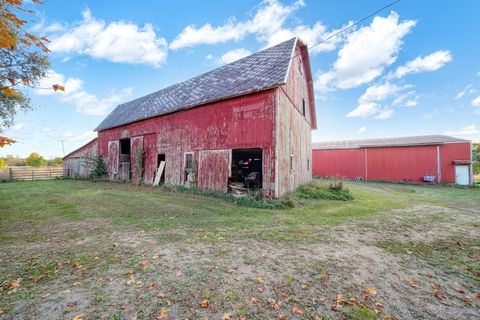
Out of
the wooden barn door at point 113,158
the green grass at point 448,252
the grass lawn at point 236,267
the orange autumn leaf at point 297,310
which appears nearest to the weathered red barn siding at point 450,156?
the grass lawn at point 236,267

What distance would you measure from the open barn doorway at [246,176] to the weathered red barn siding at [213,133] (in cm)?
63

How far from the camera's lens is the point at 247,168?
13.0m

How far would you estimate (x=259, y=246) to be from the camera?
4.01 meters

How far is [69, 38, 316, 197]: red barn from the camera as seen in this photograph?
866cm

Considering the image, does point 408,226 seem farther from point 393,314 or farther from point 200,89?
point 200,89

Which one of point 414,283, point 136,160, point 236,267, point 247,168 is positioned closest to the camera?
point 414,283

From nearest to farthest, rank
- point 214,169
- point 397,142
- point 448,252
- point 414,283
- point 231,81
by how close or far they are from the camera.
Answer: point 414,283
point 448,252
point 214,169
point 231,81
point 397,142

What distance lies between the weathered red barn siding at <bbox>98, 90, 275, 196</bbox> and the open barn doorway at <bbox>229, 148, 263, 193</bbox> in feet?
2.07

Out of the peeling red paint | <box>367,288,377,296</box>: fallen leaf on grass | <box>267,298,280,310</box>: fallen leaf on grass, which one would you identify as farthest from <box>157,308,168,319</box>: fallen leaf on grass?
the peeling red paint

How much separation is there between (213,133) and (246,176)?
9.71 ft

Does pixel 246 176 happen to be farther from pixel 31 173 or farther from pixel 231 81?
pixel 31 173

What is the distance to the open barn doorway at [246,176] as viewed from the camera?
9680 mm

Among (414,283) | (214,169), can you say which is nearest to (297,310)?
(414,283)

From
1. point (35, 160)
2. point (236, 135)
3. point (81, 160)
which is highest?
point (236, 135)
